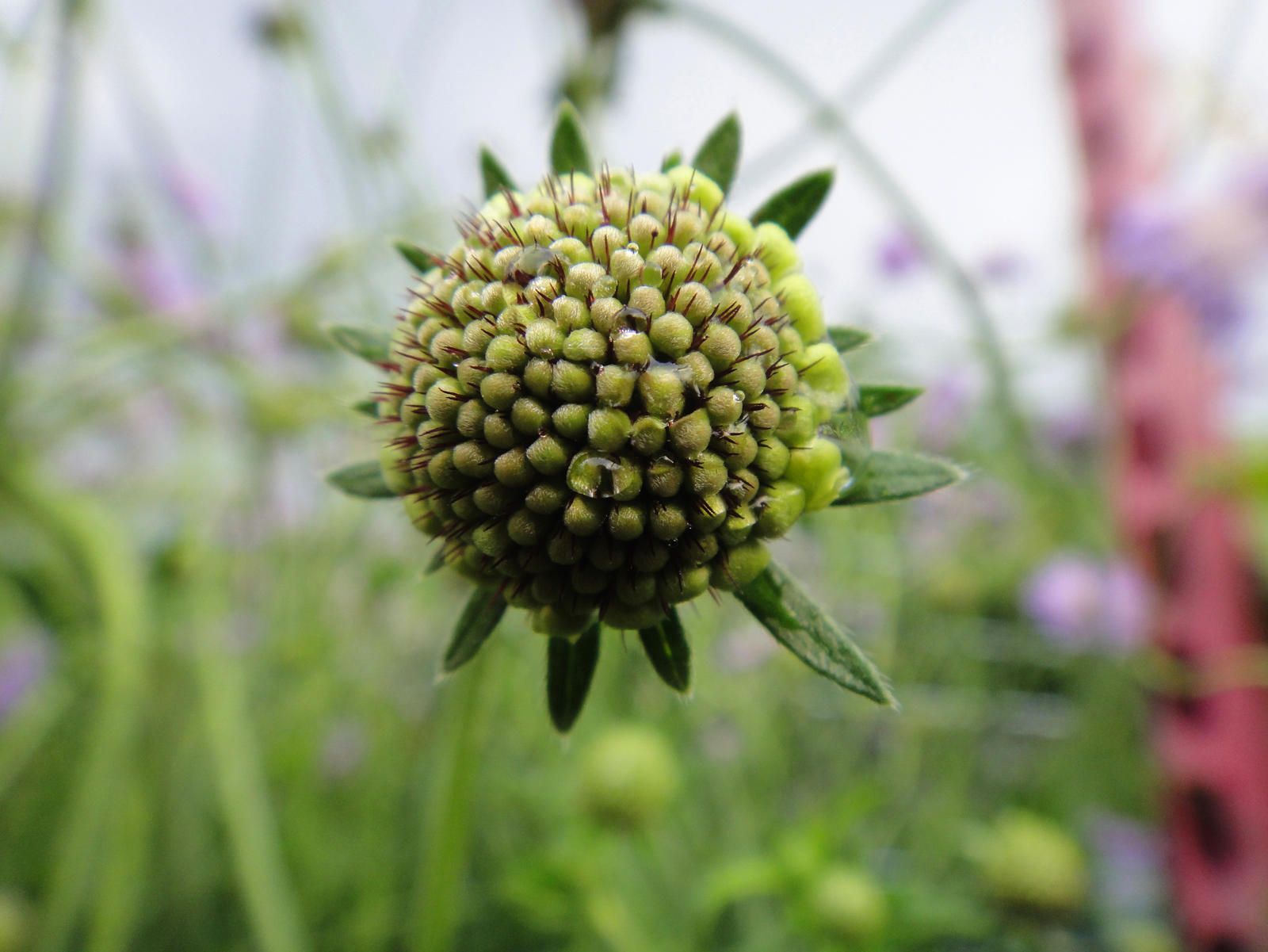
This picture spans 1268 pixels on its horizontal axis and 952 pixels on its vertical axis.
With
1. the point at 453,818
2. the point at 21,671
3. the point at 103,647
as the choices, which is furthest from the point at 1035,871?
the point at 21,671

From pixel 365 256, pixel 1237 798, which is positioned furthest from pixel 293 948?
pixel 1237 798

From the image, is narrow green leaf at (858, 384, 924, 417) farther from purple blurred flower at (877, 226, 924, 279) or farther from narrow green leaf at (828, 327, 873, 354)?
purple blurred flower at (877, 226, 924, 279)

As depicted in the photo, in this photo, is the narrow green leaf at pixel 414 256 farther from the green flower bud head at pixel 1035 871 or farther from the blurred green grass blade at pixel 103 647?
the green flower bud head at pixel 1035 871

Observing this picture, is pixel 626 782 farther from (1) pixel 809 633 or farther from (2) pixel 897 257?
(2) pixel 897 257

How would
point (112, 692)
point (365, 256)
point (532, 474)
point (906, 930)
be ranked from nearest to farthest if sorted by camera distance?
point (532, 474)
point (112, 692)
point (906, 930)
point (365, 256)

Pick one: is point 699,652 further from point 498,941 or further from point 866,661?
point 866,661

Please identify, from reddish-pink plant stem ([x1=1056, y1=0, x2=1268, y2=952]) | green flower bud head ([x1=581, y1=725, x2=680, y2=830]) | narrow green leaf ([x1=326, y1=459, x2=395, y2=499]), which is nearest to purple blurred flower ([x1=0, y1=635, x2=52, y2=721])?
green flower bud head ([x1=581, y1=725, x2=680, y2=830])

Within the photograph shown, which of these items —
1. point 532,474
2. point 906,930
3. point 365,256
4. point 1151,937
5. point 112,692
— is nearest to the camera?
point 532,474
